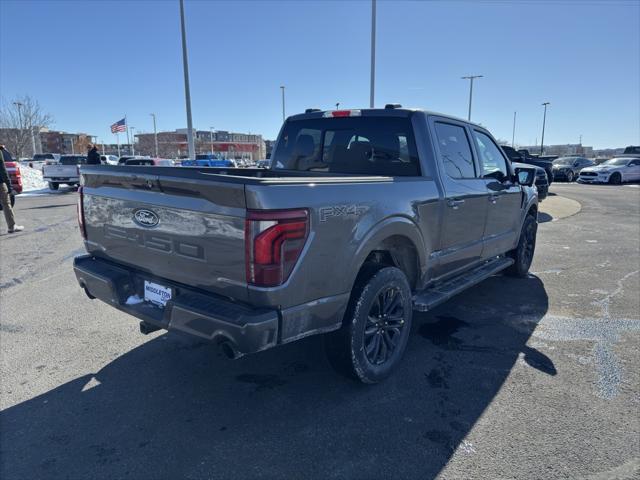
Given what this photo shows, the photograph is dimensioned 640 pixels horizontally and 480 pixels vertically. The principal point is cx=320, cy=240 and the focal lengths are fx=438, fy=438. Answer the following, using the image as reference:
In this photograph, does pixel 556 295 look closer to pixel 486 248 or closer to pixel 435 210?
pixel 486 248

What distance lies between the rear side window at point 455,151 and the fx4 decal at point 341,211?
4.82ft

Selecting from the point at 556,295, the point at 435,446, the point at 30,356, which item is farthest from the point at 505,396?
the point at 30,356

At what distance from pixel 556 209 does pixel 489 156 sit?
34.0ft

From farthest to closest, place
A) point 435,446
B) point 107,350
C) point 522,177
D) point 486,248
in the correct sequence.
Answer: point 522,177
point 486,248
point 107,350
point 435,446

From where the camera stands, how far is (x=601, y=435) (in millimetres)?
2715

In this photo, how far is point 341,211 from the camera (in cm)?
262

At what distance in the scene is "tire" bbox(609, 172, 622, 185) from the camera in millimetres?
25352

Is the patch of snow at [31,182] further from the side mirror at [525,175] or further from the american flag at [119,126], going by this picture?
the side mirror at [525,175]

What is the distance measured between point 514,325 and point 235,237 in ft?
10.9

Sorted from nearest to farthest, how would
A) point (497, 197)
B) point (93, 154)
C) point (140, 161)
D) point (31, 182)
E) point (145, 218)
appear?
point (145, 218) → point (497, 197) → point (93, 154) → point (140, 161) → point (31, 182)

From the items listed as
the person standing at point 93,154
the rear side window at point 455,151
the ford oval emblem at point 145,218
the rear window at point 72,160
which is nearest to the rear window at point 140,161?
the person standing at point 93,154

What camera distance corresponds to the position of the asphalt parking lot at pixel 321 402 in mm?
2443

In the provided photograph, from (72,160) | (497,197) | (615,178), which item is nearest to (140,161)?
(72,160)

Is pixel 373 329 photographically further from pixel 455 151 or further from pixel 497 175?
pixel 497 175
